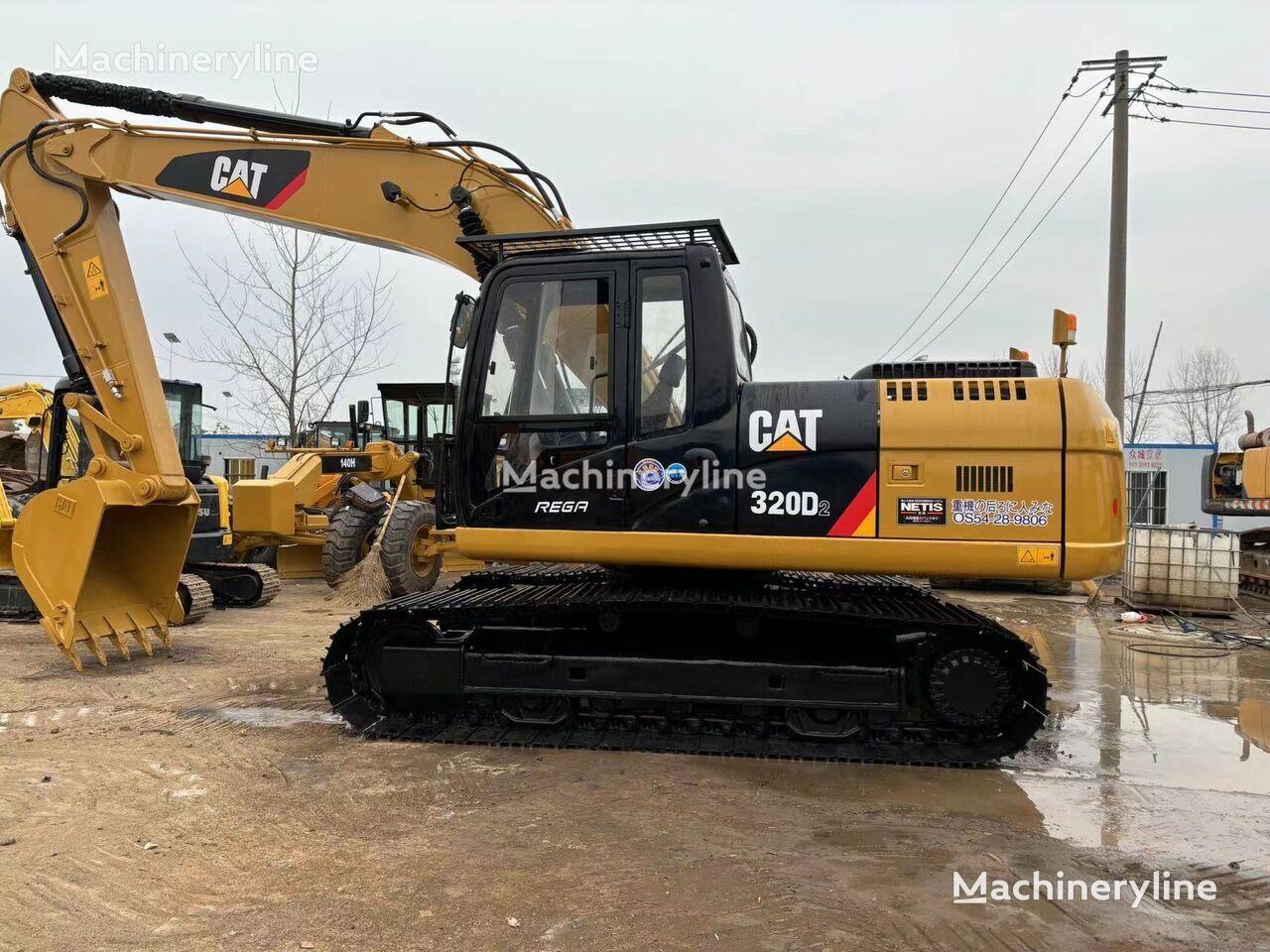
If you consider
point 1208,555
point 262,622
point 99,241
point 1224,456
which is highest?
point 99,241

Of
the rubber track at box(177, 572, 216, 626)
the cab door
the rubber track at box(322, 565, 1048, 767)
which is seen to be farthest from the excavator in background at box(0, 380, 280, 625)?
the cab door

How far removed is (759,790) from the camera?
421 centimetres

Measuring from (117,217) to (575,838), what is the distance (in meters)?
5.81

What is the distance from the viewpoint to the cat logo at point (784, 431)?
14.4 ft

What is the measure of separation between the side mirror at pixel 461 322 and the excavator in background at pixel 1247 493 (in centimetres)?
1128

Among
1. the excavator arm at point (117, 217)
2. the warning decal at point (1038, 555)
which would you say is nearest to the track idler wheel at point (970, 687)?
the warning decal at point (1038, 555)

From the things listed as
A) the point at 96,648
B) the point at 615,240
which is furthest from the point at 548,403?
the point at 96,648

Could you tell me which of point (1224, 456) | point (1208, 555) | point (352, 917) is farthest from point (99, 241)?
point (1224, 456)

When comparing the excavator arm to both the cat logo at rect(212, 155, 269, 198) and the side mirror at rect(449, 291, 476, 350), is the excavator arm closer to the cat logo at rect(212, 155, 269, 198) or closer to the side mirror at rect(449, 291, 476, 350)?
the cat logo at rect(212, 155, 269, 198)

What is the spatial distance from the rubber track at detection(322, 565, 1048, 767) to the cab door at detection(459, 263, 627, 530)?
1.79 feet

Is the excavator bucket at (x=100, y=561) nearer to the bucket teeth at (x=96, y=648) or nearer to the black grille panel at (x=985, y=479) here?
the bucket teeth at (x=96, y=648)

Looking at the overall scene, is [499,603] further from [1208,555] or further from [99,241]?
[1208,555]

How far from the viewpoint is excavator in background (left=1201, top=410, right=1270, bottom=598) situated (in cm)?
1195

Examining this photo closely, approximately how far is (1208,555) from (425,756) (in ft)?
31.1
